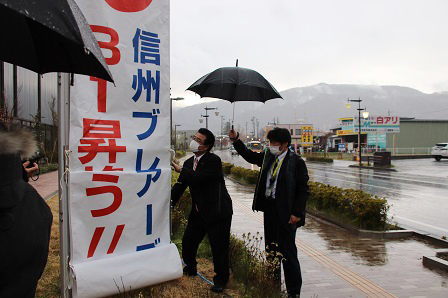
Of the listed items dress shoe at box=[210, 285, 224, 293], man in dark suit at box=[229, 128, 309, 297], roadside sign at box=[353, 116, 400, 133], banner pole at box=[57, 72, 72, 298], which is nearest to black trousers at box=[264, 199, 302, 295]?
man in dark suit at box=[229, 128, 309, 297]

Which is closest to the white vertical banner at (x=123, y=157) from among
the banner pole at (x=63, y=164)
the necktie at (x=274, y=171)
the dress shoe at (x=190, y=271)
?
the banner pole at (x=63, y=164)

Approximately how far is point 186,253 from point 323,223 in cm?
530

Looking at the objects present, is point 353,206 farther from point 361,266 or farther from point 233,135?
point 233,135

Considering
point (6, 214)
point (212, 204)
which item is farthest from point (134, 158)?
point (6, 214)

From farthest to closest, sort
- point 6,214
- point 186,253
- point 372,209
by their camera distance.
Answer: point 372,209 → point 186,253 → point 6,214

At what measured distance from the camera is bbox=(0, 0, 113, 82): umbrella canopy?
1.72 m

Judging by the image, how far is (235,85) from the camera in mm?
5105

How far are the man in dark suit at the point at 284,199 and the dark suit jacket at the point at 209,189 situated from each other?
0.49 m

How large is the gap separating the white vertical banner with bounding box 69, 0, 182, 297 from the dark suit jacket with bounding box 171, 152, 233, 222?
352mm

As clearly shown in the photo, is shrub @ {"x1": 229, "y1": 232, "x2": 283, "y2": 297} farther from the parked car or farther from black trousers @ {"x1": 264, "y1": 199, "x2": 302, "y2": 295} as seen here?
the parked car

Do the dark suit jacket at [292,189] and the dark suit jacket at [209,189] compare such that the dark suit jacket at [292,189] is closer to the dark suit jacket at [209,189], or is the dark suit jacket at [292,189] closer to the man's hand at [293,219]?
the man's hand at [293,219]

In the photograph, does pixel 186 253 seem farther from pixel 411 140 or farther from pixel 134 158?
pixel 411 140

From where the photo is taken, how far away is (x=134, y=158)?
11.1 feet

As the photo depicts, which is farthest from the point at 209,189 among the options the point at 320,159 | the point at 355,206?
the point at 320,159
